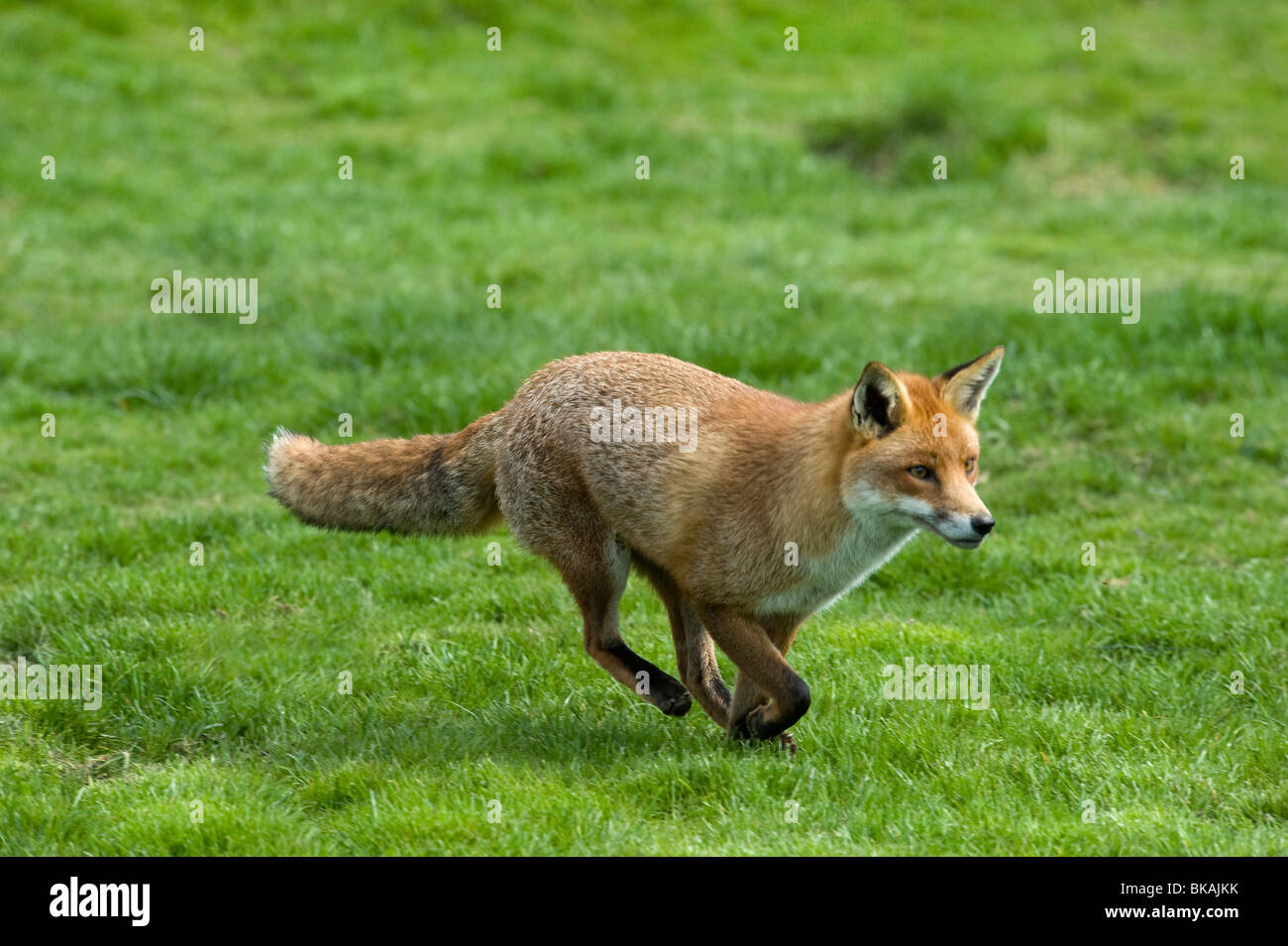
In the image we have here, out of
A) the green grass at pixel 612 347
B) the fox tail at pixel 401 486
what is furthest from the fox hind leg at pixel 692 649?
the fox tail at pixel 401 486

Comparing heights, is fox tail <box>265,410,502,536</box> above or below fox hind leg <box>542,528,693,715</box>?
above

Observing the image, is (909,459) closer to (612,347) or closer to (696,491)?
(696,491)

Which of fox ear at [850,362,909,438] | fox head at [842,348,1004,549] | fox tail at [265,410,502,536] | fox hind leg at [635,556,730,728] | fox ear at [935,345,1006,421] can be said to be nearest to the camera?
fox head at [842,348,1004,549]

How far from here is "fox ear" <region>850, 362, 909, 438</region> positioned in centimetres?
532

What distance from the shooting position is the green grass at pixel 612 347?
5445mm

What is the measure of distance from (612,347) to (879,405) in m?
5.31

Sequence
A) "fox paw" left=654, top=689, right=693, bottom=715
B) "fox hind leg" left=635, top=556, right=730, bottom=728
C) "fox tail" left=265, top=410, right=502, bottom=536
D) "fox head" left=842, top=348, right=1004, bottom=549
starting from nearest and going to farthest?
"fox head" left=842, top=348, right=1004, bottom=549 → "fox paw" left=654, top=689, right=693, bottom=715 → "fox hind leg" left=635, top=556, right=730, bottom=728 → "fox tail" left=265, top=410, right=502, bottom=536

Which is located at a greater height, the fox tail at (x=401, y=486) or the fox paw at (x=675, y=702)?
the fox tail at (x=401, y=486)

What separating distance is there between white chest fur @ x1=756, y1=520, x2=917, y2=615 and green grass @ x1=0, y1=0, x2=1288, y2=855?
609 mm

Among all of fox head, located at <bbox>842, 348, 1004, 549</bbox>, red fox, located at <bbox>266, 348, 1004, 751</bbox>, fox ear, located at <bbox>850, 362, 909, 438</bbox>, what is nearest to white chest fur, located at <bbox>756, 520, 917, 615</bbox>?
red fox, located at <bbox>266, 348, 1004, 751</bbox>

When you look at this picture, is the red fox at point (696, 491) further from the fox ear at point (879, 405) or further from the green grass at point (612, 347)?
the green grass at point (612, 347)

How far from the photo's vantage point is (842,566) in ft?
18.2

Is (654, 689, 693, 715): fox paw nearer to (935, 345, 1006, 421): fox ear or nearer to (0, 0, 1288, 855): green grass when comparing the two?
(0, 0, 1288, 855): green grass

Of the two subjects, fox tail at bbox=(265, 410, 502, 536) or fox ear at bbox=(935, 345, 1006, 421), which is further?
fox tail at bbox=(265, 410, 502, 536)
